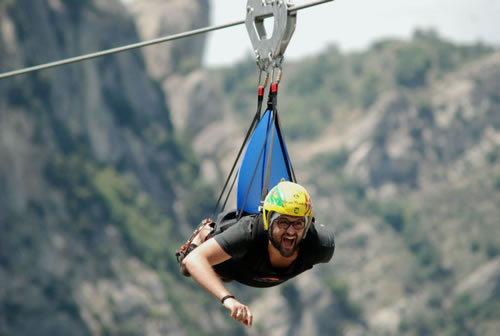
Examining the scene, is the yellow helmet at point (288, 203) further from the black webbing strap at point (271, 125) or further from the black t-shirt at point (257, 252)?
the black webbing strap at point (271, 125)

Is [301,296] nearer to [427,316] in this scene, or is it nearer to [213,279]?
[427,316]

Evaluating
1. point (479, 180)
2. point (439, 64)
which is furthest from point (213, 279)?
point (439, 64)

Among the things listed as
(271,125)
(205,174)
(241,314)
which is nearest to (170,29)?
(205,174)

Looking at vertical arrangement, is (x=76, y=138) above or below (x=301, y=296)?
above

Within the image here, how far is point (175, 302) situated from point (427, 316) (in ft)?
143

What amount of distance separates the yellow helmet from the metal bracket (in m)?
1.61

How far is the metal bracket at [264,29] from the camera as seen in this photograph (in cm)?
908

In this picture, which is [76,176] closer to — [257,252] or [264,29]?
[264,29]

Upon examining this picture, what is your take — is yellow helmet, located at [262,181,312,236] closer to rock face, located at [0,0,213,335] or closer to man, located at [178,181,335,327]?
man, located at [178,181,335,327]

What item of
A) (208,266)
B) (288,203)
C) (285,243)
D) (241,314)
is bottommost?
(241,314)

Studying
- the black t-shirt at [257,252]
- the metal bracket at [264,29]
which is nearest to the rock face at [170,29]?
the metal bracket at [264,29]

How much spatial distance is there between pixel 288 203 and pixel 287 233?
32 centimetres

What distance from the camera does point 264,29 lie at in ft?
30.9

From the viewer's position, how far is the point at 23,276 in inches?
2370
